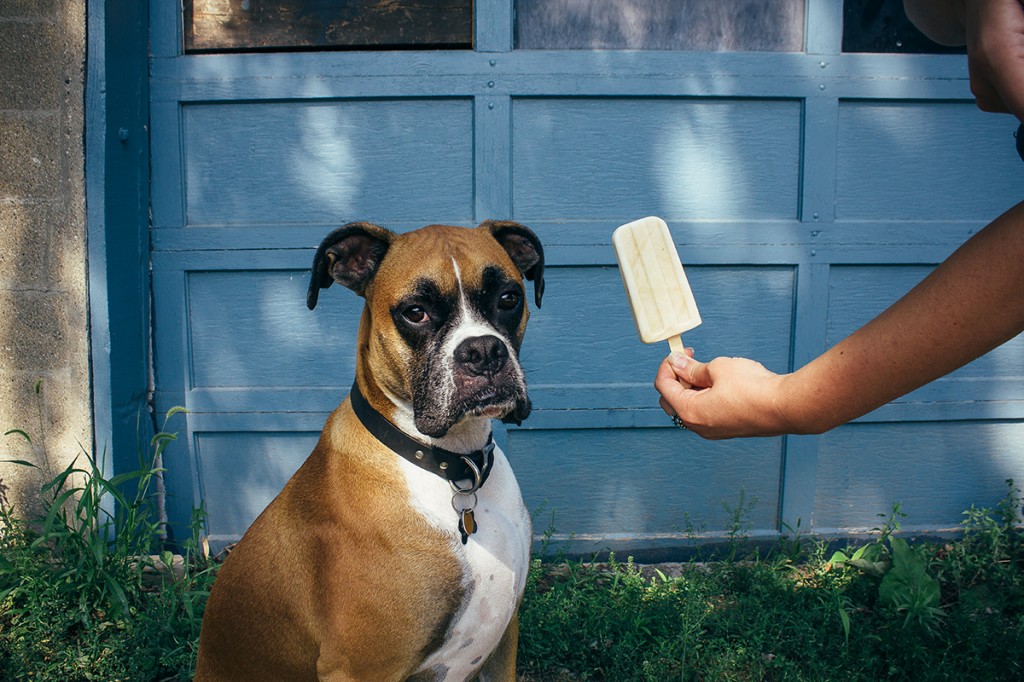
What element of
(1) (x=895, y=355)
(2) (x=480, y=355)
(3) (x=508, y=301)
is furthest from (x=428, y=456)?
(1) (x=895, y=355)

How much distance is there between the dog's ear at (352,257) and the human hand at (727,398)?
3.35ft

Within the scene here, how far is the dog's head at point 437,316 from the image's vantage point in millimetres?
2123

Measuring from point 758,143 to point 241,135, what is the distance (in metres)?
2.65

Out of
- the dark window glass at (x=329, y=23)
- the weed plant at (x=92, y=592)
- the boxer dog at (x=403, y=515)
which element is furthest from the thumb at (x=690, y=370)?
the dark window glass at (x=329, y=23)

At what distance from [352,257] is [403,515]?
0.87 meters

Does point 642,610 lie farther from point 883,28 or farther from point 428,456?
point 883,28

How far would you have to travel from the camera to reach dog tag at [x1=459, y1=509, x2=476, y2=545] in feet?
6.96

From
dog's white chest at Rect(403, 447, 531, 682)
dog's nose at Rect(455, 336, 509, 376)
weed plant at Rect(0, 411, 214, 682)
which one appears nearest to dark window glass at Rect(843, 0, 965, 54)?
dog's nose at Rect(455, 336, 509, 376)

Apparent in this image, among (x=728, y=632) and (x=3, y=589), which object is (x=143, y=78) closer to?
(x=3, y=589)

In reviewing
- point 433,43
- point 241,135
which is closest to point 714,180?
point 433,43

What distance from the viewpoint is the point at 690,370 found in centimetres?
203

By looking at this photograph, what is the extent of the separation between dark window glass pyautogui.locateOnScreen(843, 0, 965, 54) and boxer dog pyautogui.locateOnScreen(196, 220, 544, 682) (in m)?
2.74

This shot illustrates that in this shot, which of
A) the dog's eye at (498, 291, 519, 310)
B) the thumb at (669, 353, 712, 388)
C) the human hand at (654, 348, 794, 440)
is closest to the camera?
the human hand at (654, 348, 794, 440)

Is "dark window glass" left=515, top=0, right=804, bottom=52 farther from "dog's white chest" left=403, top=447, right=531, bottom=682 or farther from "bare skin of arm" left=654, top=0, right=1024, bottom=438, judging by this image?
"dog's white chest" left=403, top=447, right=531, bottom=682
